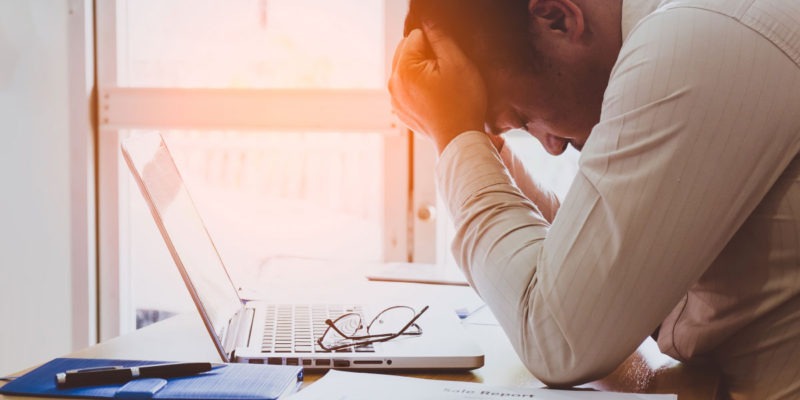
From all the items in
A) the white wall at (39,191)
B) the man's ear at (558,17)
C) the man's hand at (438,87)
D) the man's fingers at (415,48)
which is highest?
the man's ear at (558,17)

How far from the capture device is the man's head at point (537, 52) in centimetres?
94

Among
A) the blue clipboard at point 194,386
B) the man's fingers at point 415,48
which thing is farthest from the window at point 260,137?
the blue clipboard at point 194,386

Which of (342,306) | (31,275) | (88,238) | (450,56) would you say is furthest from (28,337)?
(450,56)

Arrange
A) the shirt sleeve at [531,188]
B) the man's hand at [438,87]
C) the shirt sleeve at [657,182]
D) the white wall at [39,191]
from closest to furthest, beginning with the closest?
the shirt sleeve at [657,182]
the man's hand at [438,87]
the shirt sleeve at [531,188]
the white wall at [39,191]

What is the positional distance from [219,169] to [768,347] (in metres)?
2.04

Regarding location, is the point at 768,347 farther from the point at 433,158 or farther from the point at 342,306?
the point at 433,158

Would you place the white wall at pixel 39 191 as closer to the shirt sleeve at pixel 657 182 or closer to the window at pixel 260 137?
the window at pixel 260 137

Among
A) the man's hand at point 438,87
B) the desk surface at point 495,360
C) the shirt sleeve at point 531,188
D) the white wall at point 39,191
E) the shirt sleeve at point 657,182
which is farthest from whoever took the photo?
the white wall at point 39,191

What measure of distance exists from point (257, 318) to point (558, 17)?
57 cm

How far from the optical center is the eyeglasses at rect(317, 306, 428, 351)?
3.13 ft

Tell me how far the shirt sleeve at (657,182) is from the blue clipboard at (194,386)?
0.86 ft

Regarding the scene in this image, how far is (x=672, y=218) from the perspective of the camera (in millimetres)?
698

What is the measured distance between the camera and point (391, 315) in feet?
Result: 3.70

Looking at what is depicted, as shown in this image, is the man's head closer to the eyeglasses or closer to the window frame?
the eyeglasses
